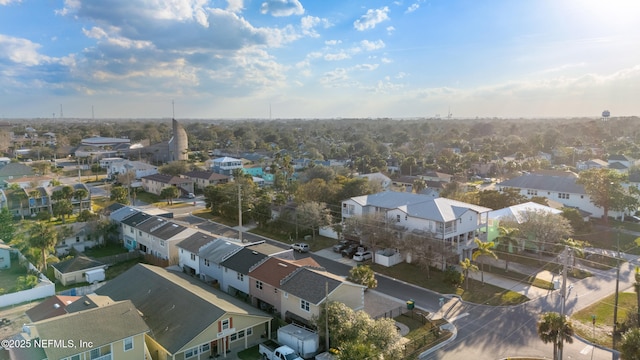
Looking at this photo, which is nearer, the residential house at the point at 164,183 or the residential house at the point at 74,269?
the residential house at the point at 74,269

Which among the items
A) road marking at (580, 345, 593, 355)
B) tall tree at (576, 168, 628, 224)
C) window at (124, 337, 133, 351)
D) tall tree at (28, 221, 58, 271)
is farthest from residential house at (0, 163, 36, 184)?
tall tree at (576, 168, 628, 224)

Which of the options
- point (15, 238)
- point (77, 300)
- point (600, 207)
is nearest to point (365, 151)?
point (600, 207)

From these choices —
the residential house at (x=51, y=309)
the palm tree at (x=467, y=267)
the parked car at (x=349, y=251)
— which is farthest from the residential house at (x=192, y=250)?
the palm tree at (x=467, y=267)

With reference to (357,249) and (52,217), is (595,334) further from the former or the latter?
(52,217)

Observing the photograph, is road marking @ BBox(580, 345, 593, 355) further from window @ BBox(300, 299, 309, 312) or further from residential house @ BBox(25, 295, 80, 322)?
residential house @ BBox(25, 295, 80, 322)

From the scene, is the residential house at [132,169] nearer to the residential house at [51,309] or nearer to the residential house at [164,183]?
the residential house at [164,183]

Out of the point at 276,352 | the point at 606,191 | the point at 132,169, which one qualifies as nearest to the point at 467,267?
the point at 276,352
